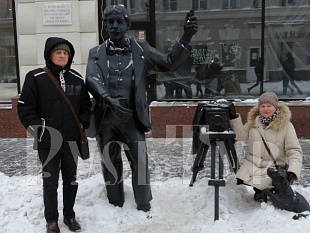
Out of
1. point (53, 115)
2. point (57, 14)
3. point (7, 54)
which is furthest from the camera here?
point (7, 54)

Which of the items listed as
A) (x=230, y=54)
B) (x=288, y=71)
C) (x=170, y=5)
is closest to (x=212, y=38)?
(x=230, y=54)

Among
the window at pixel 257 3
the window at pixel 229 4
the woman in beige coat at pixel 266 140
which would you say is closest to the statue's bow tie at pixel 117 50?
the woman in beige coat at pixel 266 140

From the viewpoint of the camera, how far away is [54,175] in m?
3.68

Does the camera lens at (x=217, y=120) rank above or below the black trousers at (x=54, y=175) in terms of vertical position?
above

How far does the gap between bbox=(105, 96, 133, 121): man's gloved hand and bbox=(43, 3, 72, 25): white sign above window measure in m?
4.79

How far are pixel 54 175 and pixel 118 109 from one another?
2.68 ft

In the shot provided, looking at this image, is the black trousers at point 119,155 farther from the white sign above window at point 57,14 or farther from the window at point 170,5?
the window at point 170,5

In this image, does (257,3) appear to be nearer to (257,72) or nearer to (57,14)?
(257,72)

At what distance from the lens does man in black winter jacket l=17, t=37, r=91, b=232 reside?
354 cm

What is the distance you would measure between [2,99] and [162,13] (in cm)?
393

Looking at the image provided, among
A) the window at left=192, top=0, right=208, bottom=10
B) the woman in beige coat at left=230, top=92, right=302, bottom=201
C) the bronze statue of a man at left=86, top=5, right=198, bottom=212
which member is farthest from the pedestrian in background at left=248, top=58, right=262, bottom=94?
the bronze statue of a man at left=86, top=5, right=198, bottom=212

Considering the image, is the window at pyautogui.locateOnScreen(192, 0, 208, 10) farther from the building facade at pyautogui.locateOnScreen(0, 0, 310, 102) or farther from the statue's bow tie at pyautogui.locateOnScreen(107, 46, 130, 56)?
the statue's bow tie at pyautogui.locateOnScreen(107, 46, 130, 56)

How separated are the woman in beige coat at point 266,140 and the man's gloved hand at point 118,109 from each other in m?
1.12

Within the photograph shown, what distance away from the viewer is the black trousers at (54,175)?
3.65m
